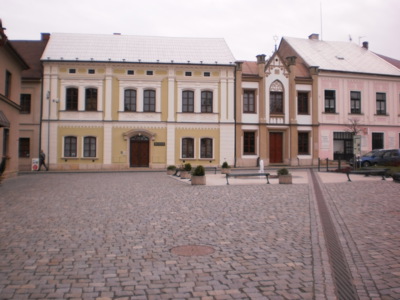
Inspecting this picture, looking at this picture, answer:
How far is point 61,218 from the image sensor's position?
8984 millimetres

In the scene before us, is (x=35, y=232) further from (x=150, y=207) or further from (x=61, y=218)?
(x=150, y=207)

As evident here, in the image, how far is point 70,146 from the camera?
3189 cm

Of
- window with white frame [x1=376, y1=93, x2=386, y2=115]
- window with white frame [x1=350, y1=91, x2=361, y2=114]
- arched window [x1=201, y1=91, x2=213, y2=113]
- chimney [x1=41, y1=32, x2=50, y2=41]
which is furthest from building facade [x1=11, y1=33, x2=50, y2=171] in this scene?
window with white frame [x1=376, y1=93, x2=386, y2=115]

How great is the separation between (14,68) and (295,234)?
2145 centimetres

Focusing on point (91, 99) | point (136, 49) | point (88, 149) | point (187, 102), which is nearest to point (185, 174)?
point (187, 102)

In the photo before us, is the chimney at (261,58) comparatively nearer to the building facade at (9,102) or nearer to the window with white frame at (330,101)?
the window with white frame at (330,101)

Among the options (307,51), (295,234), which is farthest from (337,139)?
(295,234)

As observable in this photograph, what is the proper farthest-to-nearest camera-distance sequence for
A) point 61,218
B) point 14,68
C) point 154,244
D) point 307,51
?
point 307,51 → point 14,68 → point 61,218 → point 154,244

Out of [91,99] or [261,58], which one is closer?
[91,99]

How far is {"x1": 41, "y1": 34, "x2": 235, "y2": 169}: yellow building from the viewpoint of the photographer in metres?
31.9

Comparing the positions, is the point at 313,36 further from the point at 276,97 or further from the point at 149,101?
the point at 149,101

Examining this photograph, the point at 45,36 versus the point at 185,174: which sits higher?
the point at 45,36

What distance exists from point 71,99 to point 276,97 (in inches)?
708

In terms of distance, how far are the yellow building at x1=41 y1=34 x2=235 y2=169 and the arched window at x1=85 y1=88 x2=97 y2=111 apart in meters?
0.08
